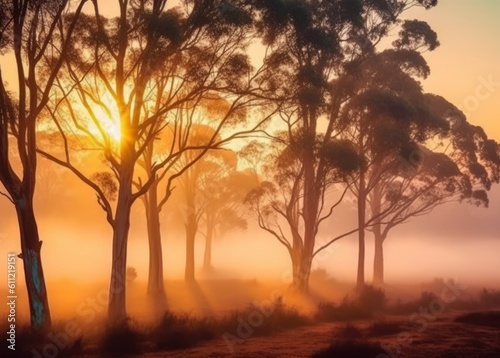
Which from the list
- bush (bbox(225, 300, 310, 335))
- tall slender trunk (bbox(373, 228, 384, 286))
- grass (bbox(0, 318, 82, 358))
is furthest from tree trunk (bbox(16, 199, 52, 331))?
tall slender trunk (bbox(373, 228, 384, 286))

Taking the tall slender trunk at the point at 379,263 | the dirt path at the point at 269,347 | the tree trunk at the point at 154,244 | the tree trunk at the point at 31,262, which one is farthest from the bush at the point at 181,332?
the tall slender trunk at the point at 379,263

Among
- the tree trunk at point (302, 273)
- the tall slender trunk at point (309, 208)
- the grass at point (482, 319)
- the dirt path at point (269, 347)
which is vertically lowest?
the dirt path at point (269, 347)

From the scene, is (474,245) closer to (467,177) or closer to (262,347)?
(467,177)

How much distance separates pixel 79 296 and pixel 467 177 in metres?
26.1

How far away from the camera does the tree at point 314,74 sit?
68.9 ft

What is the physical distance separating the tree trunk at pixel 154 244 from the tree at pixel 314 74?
6.63 meters

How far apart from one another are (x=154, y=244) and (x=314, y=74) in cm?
1172

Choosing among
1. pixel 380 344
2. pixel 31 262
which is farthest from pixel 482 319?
pixel 31 262

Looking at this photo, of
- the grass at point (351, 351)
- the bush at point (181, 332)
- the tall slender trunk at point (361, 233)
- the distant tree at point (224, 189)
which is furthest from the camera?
the distant tree at point (224, 189)

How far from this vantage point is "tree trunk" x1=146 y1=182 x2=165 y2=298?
1062 inches

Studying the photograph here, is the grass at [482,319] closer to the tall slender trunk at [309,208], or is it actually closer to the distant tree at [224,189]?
the tall slender trunk at [309,208]

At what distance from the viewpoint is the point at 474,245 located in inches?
4653

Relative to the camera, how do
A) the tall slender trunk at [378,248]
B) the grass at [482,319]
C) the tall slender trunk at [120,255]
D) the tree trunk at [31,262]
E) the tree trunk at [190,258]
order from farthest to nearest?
1. the tall slender trunk at [378,248]
2. the tree trunk at [190,258]
3. the tall slender trunk at [120,255]
4. the grass at [482,319]
5. the tree trunk at [31,262]

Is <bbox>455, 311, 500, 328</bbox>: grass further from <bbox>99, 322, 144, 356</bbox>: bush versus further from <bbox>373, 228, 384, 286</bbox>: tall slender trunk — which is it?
<bbox>373, 228, 384, 286</bbox>: tall slender trunk
